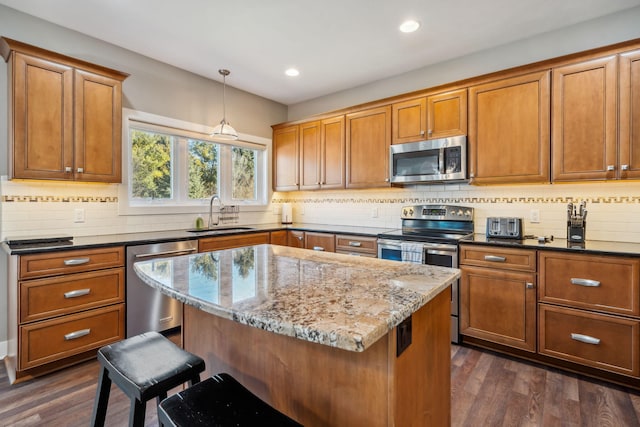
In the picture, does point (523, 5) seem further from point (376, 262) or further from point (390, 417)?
point (390, 417)

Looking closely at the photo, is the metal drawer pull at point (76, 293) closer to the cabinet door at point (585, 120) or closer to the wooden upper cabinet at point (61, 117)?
the wooden upper cabinet at point (61, 117)

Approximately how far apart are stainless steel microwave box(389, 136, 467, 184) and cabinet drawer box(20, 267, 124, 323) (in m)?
2.74

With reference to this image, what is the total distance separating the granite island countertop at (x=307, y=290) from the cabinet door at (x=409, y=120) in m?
2.05

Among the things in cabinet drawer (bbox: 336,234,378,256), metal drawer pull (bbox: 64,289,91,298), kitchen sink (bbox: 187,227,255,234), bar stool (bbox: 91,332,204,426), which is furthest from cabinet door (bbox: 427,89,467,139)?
metal drawer pull (bbox: 64,289,91,298)

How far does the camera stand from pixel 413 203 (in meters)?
3.68

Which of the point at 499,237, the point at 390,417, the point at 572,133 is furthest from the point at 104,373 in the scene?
the point at 572,133

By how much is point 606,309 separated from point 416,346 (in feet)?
6.35

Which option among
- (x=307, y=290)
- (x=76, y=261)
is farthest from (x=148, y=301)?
(x=307, y=290)

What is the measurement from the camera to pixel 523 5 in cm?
243

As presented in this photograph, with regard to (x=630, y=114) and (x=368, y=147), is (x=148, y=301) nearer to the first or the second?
(x=368, y=147)

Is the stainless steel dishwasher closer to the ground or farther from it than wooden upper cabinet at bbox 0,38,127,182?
closer to the ground

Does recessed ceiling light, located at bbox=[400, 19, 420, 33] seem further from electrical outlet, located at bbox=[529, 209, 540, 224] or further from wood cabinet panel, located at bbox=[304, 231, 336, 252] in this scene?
wood cabinet panel, located at bbox=[304, 231, 336, 252]

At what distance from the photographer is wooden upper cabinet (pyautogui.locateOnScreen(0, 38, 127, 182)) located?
92.2 inches

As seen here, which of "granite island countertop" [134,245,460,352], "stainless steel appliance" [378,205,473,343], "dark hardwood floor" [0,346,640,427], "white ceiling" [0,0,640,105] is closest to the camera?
"granite island countertop" [134,245,460,352]
